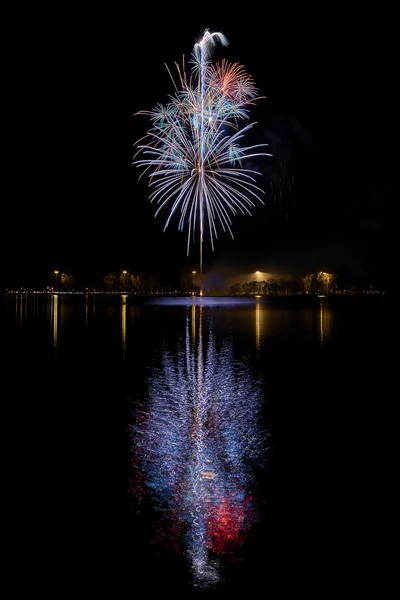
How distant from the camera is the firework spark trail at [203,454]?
3.71 metres

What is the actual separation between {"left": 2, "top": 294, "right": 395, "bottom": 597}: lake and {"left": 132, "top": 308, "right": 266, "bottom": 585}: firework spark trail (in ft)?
0.06

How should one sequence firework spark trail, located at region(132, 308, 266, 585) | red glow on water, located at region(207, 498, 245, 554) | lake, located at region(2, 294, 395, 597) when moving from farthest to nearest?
1. firework spark trail, located at region(132, 308, 266, 585)
2. red glow on water, located at region(207, 498, 245, 554)
3. lake, located at region(2, 294, 395, 597)

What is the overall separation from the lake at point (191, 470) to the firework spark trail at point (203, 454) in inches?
0.7

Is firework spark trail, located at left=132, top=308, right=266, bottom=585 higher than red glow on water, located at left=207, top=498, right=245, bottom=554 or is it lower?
higher

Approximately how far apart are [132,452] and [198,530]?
190 cm

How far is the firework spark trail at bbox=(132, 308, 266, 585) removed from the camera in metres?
3.71

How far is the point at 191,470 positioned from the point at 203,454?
0.49 meters

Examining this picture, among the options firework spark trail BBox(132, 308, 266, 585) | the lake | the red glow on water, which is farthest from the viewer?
firework spark trail BBox(132, 308, 266, 585)

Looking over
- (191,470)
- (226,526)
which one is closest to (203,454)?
(191,470)

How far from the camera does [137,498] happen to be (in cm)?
426

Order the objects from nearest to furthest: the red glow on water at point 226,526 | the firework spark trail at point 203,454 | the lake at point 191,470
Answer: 1. the lake at point 191,470
2. the red glow on water at point 226,526
3. the firework spark trail at point 203,454

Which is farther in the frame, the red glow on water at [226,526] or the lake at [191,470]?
the red glow on water at [226,526]

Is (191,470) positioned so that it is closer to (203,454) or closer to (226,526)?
(203,454)

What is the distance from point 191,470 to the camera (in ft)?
16.0
